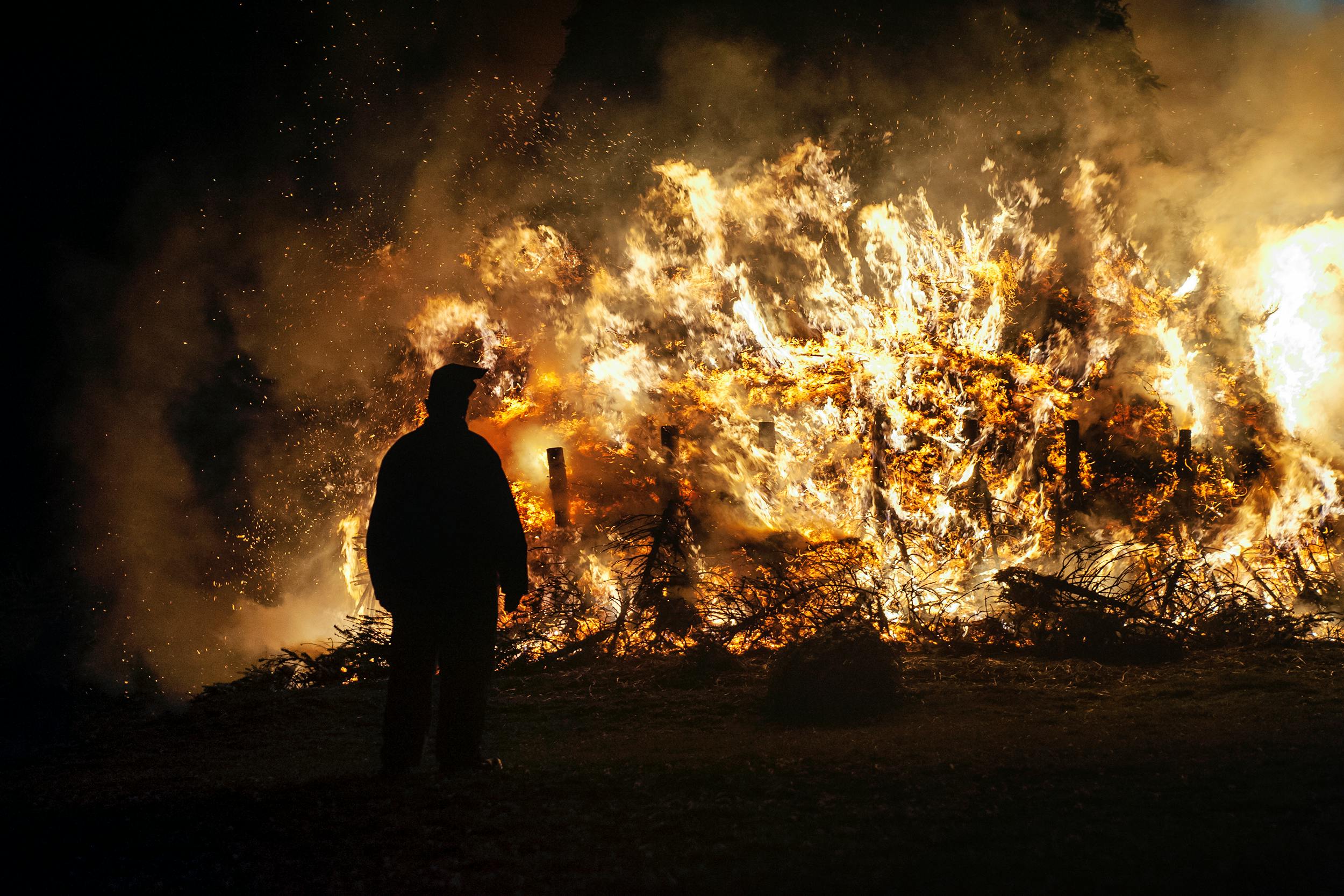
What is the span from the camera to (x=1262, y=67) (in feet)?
32.2

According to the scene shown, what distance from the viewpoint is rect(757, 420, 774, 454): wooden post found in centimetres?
1001

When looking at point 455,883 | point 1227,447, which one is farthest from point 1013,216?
point 455,883

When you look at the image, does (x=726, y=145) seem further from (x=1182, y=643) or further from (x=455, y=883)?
(x=455, y=883)

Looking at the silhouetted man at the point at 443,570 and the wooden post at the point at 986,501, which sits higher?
the wooden post at the point at 986,501

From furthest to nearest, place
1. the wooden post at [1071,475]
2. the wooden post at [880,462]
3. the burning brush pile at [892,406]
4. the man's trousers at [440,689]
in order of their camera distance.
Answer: the wooden post at [1071,475]
the wooden post at [880,462]
the burning brush pile at [892,406]
the man's trousers at [440,689]

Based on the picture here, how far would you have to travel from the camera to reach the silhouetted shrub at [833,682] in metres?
5.44

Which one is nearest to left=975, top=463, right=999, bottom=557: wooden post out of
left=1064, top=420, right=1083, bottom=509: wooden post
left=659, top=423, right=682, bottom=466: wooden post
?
left=1064, top=420, right=1083, bottom=509: wooden post

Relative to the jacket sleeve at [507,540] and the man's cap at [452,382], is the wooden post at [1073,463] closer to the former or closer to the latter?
the jacket sleeve at [507,540]

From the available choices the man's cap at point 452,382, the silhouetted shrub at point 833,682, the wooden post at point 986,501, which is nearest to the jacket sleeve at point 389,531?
the man's cap at point 452,382

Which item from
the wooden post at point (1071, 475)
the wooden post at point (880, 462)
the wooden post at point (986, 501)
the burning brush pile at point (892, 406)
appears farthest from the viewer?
the wooden post at point (1071, 475)

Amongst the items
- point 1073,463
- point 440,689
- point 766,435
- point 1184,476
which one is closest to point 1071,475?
point 1073,463

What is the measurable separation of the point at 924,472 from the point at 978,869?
730cm

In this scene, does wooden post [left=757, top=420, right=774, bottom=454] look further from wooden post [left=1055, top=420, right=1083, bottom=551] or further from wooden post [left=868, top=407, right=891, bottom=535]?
wooden post [left=1055, top=420, right=1083, bottom=551]

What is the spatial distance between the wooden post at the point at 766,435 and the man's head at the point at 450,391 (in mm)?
6088
